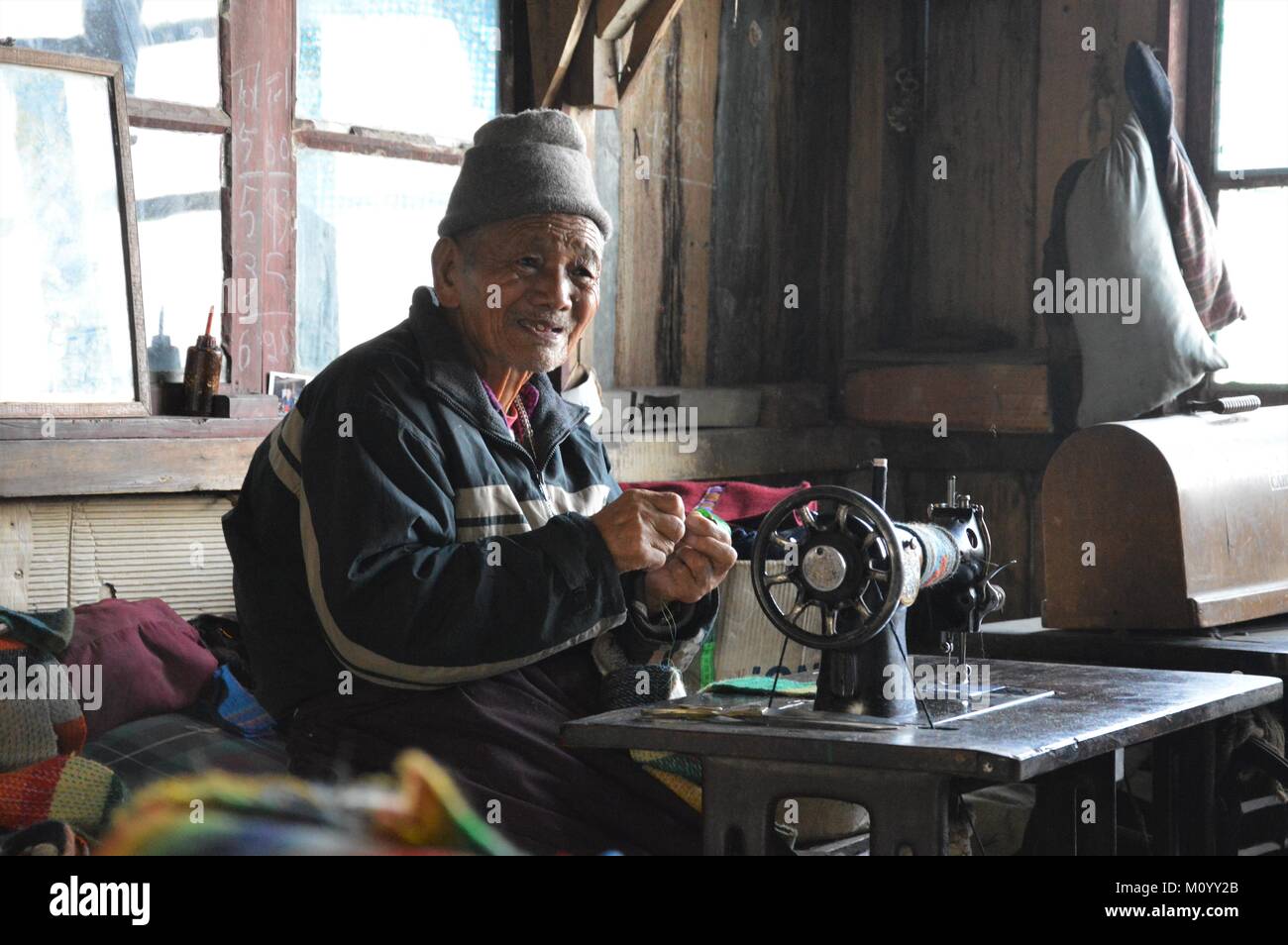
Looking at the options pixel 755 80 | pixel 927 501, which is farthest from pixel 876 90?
pixel 927 501

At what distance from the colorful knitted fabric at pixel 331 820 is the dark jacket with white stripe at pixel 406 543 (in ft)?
0.53

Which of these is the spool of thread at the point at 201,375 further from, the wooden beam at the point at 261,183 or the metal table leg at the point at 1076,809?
the metal table leg at the point at 1076,809

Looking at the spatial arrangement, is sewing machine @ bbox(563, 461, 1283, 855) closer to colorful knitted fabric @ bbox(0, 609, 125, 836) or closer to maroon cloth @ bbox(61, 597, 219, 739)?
colorful knitted fabric @ bbox(0, 609, 125, 836)

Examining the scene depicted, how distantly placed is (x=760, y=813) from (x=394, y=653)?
0.65 metres

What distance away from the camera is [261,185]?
4191 millimetres

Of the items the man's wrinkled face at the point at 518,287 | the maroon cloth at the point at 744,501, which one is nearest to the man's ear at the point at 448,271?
the man's wrinkled face at the point at 518,287

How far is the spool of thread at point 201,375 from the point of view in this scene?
400 cm

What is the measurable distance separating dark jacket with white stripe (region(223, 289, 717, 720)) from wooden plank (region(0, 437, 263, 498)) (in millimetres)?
1073

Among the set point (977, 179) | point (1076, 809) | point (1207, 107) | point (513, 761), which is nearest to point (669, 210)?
point (977, 179)

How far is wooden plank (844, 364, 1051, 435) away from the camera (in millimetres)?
5691

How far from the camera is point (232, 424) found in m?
4.03

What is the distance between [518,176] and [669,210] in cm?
281
